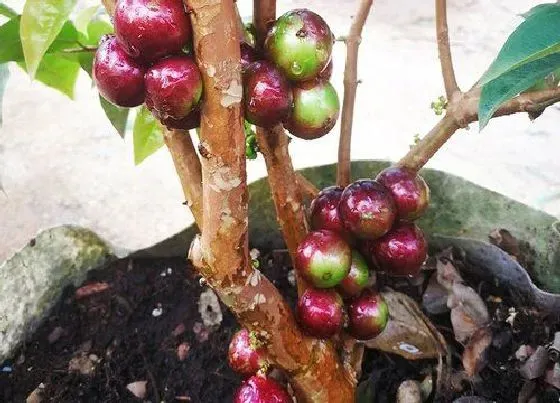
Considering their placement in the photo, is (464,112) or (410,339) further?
(410,339)

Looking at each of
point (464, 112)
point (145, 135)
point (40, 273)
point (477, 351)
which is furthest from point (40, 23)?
point (477, 351)

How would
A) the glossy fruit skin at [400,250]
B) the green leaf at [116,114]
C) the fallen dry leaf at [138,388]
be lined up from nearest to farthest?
1. the glossy fruit skin at [400,250]
2. the green leaf at [116,114]
3. the fallen dry leaf at [138,388]

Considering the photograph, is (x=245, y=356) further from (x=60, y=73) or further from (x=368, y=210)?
(x=60, y=73)

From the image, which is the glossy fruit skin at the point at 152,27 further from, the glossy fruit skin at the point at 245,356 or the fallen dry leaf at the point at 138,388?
the fallen dry leaf at the point at 138,388

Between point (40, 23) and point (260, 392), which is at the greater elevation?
point (40, 23)

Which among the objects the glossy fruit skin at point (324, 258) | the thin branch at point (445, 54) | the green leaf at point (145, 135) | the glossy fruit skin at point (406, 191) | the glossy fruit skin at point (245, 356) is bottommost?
the glossy fruit skin at point (245, 356)

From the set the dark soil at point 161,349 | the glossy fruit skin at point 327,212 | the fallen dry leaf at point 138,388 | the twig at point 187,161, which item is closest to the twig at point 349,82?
the glossy fruit skin at point 327,212

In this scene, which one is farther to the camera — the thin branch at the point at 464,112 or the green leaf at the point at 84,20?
the green leaf at the point at 84,20
